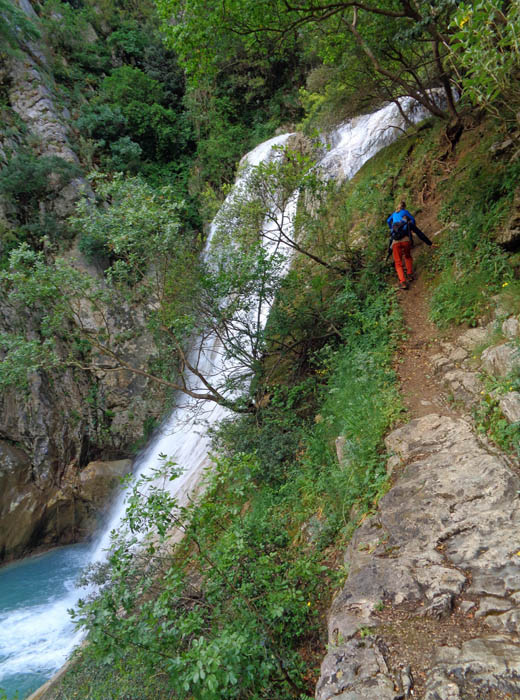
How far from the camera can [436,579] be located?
2885 millimetres

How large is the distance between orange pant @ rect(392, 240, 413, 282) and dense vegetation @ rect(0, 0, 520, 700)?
43 cm

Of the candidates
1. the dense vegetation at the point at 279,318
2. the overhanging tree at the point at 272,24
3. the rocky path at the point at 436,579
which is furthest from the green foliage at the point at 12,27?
the rocky path at the point at 436,579

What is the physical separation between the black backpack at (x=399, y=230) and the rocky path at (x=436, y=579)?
3.56 metres

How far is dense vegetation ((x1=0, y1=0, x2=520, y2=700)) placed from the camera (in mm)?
3520

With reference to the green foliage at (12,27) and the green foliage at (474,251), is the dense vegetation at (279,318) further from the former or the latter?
the green foliage at (12,27)

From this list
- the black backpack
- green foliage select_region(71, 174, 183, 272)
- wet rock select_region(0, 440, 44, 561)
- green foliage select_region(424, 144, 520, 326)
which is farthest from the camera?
wet rock select_region(0, 440, 44, 561)

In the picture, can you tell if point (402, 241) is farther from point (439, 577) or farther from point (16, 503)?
point (16, 503)

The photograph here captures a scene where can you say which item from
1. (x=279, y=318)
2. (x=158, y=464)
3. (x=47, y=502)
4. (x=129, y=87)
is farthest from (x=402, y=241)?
(x=129, y=87)

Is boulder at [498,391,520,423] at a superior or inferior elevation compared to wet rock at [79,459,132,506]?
superior

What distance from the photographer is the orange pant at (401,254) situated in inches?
294

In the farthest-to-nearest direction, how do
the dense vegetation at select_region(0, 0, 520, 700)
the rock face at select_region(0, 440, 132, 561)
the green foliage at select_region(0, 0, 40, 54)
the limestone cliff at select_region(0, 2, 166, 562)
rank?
the green foliage at select_region(0, 0, 40, 54) < the limestone cliff at select_region(0, 2, 166, 562) < the rock face at select_region(0, 440, 132, 561) < the dense vegetation at select_region(0, 0, 520, 700)

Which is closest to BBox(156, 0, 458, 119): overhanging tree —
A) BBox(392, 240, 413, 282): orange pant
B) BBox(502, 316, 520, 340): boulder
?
BBox(392, 240, 413, 282): orange pant

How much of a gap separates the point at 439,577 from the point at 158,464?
33.5ft

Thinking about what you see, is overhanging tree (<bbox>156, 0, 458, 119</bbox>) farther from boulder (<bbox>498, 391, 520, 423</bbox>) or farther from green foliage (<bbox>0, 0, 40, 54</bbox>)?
green foliage (<bbox>0, 0, 40, 54</bbox>)
